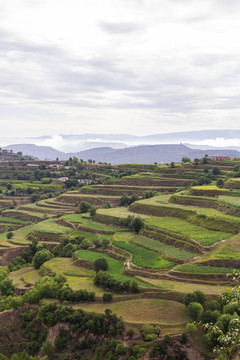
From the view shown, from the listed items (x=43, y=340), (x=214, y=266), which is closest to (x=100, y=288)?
(x=43, y=340)

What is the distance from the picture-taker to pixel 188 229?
1603 inches

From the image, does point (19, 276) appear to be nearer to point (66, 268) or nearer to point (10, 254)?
point (66, 268)

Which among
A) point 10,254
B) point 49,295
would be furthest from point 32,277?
point 10,254

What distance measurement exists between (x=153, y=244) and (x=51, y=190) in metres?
60.3

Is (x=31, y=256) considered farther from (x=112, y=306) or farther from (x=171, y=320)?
(x=171, y=320)

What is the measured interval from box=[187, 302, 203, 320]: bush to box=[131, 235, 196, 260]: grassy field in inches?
353

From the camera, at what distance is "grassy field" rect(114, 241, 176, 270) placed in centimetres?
3266

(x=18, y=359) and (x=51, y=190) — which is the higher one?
(x=51, y=190)

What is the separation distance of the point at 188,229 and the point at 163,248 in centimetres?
536

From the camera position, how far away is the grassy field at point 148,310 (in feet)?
83.3

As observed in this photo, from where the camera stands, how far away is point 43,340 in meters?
27.6

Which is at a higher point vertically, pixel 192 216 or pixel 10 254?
pixel 192 216

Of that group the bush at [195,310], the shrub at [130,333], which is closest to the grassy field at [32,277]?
the shrub at [130,333]

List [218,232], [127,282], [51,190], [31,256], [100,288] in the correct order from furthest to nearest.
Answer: [51,190] < [31,256] < [218,232] < [100,288] < [127,282]
